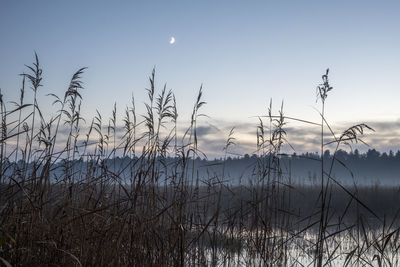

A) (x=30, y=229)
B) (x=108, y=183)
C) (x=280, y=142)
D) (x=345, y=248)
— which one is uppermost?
(x=280, y=142)

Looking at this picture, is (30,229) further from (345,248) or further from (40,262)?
(345,248)

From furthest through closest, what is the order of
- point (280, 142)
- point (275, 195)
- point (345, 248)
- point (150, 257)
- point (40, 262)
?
point (345, 248) < point (280, 142) < point (275, 195) < point (150, 257) < point (40, 262)

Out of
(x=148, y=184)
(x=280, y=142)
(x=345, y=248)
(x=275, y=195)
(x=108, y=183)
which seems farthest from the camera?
(x=345, y=248)

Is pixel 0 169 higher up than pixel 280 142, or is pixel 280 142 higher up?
pixel 280 142

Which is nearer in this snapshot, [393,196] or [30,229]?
[30,229]

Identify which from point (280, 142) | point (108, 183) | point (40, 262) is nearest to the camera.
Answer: point (40, 262)

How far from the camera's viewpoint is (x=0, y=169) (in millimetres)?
3354

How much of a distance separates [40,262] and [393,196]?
741 inches

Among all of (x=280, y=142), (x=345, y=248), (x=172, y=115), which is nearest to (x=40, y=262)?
(x=172, y=115)

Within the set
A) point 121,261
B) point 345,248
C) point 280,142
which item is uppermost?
point 280,142

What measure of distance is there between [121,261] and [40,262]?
729 mm

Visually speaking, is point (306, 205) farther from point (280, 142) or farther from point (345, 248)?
point (280, 142)

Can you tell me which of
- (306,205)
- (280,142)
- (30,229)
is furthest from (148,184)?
(306,205)

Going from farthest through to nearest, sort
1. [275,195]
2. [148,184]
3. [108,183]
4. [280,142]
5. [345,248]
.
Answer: [345,248], [280,142], [275,195], [108,183], [148,184]
